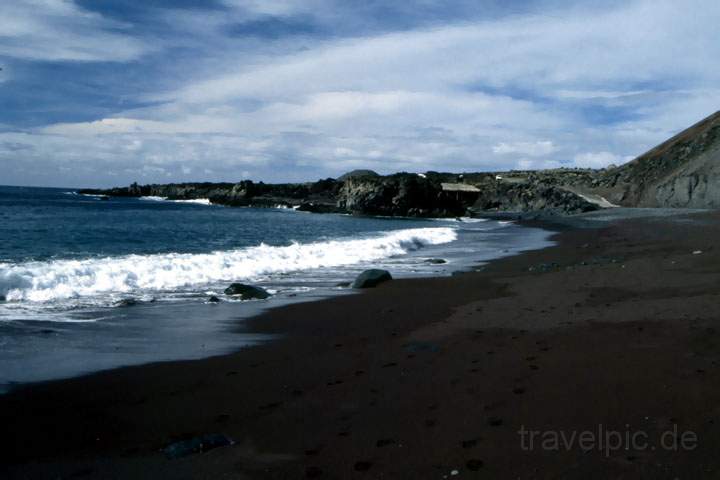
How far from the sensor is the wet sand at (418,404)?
4.56 meters

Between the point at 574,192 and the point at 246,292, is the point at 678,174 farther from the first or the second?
the point at 246,292

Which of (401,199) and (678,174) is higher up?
(678,174)

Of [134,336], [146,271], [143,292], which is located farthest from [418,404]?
[146,271]

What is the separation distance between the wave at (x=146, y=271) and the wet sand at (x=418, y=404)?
7.00 m

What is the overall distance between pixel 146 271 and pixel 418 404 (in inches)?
516

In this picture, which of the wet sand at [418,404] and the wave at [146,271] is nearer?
the wet sand at [418,404]

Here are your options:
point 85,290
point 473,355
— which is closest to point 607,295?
point 473,355

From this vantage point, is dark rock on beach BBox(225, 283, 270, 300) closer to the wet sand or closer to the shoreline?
the shoreline

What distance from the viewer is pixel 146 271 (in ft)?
55.6

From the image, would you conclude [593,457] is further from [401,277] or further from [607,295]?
[401,277]

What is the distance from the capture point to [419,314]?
36.8 feet

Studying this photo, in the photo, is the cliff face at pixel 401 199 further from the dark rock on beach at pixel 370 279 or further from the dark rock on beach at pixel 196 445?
the dark rock on beach at pixel 196 445

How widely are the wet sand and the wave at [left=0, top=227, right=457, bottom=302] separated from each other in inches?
275

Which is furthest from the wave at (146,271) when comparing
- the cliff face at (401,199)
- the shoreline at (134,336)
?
the cliff face at (401,199)
